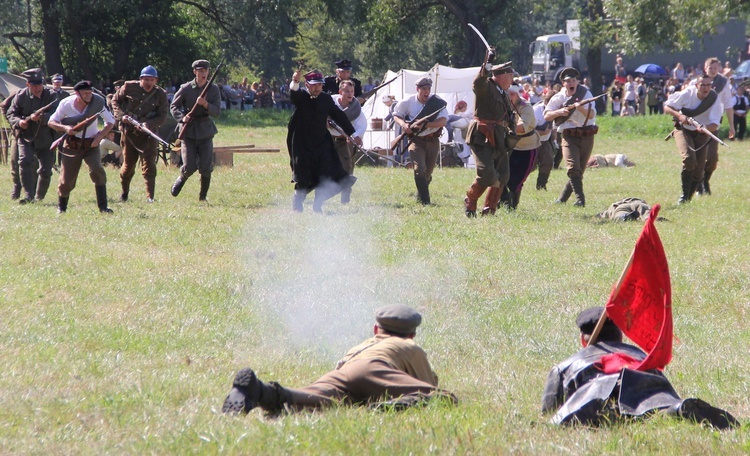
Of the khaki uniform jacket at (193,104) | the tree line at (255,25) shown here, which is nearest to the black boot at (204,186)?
the khaki uniform jacket at (193,104)

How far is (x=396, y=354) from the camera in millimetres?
5270

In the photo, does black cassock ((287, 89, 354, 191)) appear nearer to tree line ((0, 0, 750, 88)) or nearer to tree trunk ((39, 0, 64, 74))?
tree line ((0, 0, 750, 88))

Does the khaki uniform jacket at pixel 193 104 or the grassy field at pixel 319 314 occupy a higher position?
the khaki uniform jacket at pixel 193 104

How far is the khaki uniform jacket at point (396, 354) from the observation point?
5.25 m

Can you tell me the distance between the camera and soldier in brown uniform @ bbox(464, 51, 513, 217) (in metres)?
12.1

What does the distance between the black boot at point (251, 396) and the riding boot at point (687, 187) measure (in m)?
11.2

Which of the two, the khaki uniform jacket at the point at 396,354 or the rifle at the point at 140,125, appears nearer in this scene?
the khaki uniform jacket at the point at 396,354

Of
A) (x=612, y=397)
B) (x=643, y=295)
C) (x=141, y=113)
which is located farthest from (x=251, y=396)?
(x=141, y=113)

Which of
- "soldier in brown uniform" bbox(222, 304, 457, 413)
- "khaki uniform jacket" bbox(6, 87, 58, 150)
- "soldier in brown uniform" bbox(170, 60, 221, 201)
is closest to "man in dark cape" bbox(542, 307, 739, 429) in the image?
"soldier in brown uniform" bbox(222, 304, 457, 413)

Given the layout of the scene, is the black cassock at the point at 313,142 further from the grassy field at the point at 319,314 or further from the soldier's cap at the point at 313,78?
the grassy field at the point at 319,314

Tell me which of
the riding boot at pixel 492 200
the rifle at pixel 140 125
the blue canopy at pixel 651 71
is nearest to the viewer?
the riding boot at pixel 492 200

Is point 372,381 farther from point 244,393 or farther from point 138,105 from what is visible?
point 138,105

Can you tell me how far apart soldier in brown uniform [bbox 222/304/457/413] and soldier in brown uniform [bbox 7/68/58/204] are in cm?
1024

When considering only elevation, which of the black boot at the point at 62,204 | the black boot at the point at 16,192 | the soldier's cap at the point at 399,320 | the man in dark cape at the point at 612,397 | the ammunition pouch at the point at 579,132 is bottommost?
the black boot at the point at 16,192
